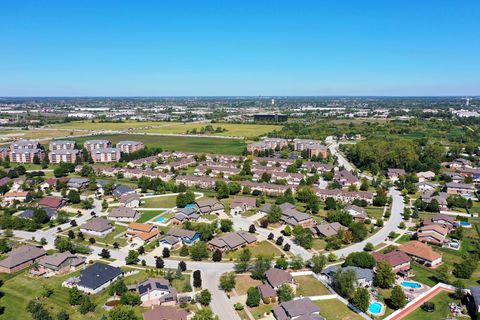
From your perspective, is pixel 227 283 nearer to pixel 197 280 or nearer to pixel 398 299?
pixel 197 280

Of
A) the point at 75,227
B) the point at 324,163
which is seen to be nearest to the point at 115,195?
the point at 75,227

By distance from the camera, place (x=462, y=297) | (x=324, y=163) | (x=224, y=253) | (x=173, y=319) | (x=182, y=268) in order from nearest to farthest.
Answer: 1. (x=173, y=319)
2. (x=462, y=297)
3. (x=182, y=268)
4. (x=224, y=253)
5. (x=324, y=163)

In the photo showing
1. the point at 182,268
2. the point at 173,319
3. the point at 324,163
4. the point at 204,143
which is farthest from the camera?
the point at 204,143

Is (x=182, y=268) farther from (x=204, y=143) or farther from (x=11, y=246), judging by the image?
(x=204, y=143)

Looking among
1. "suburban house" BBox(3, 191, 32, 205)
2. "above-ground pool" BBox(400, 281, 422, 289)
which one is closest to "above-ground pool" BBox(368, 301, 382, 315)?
"above-ground pool" BBox(400, 281, 422, 289)

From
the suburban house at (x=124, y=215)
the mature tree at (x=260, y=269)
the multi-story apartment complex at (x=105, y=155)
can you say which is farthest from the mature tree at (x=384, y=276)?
the multi-story apartment complex at (x=105, y=155)

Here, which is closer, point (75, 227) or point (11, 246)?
point (11, 246)

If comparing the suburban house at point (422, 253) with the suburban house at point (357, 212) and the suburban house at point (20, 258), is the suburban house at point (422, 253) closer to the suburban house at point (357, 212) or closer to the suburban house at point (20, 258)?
the suburban house at point (357, 212)
